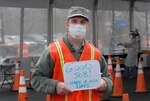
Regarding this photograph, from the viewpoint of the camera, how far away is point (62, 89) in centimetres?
267

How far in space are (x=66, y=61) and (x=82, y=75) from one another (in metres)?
0.16

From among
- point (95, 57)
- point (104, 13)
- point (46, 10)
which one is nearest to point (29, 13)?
point (46, 10)

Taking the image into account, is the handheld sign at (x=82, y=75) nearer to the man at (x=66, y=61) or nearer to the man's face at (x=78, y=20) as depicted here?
the man at (x=66, y=61)

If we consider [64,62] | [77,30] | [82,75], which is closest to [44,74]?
[64,62]

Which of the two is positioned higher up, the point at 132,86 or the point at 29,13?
the point at 29,13

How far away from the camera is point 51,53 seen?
A: 2771 millimetres

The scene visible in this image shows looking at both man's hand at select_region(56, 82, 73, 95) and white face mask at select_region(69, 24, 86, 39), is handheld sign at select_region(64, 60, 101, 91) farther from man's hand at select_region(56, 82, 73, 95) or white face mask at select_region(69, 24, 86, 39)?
white face mask at select_region(69, 24, 86, 39)

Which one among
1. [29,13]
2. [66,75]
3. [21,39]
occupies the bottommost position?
[66,75]

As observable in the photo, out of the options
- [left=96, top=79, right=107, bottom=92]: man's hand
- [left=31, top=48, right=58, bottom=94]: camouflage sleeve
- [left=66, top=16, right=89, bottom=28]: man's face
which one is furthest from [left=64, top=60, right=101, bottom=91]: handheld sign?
[left=66, top=16, right=89, bottom=28]: man's face

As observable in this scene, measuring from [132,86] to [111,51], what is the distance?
4.78 m

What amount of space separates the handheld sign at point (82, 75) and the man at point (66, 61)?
0.04m

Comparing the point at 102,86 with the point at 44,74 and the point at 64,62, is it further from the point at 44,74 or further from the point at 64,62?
the point at 44,74

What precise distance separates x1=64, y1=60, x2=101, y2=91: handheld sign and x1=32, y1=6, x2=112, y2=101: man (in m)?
0.04

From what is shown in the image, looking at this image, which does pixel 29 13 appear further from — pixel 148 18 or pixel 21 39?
pixel 148 18
